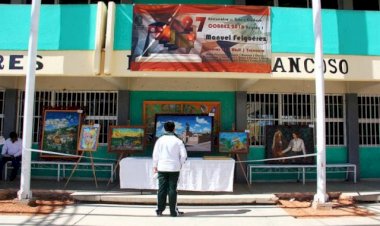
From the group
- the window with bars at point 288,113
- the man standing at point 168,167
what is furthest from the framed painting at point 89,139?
the window with bars at point 288,113

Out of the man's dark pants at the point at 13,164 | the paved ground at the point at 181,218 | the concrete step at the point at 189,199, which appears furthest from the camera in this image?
the man's dark pants at the point at 13,164

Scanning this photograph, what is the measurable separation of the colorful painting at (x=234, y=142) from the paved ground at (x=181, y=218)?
2301 mm

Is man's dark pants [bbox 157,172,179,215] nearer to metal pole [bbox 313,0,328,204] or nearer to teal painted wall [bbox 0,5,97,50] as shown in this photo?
metal pole [bbox 313,0,328,204]

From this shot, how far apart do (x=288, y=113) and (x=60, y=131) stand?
7.07m

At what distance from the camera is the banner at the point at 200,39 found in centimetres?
980

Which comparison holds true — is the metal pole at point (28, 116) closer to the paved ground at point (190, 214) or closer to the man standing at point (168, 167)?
the paved ground at point (190, 214)

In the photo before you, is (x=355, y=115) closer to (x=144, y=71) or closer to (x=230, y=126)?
(x=230, y=126)

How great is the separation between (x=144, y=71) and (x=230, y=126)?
12.7 feet

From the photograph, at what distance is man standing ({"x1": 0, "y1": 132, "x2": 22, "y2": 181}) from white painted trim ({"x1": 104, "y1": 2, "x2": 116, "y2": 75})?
4353mm

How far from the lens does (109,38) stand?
379 inches

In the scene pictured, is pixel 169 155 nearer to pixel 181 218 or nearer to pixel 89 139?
pixel 181 218

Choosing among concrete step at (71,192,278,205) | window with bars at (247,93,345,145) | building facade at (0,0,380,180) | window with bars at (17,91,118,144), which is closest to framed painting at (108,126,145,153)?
building facade at (0,0,380,180)

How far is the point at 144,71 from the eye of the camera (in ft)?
31.9

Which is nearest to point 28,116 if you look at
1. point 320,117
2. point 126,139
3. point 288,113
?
point 126,139
